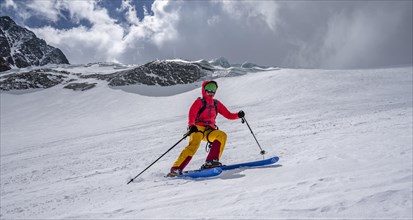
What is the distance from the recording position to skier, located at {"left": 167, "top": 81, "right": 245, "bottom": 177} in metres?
6.10

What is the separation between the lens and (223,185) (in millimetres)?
4121

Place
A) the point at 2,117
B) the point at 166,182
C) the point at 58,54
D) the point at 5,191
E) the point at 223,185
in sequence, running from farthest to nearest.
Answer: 1. the point at 58,54
2. the point at 2,117
3. the point at 5,191
4. the point at 166,182
5. the point at 223,185

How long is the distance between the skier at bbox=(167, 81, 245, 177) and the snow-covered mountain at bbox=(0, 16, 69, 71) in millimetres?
160318

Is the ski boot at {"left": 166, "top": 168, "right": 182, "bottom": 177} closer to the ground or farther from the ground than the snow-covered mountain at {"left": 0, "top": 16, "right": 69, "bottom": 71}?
closer to the ground

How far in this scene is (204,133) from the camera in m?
6.47

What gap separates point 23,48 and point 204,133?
595 ft

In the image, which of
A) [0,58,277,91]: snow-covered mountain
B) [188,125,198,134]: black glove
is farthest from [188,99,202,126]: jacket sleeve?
[0,58,277,91]: snow-covered mountain

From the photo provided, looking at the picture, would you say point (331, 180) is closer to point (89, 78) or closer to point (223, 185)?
point (223, 185)

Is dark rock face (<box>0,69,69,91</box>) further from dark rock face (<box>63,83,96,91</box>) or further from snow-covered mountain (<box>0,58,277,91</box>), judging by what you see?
dark rock face (<box>63,83,96,91</box>)

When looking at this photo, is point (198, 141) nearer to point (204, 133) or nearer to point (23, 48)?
point (204, 133)

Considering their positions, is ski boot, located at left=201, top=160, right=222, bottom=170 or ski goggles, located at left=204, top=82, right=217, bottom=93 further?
ski goggles, located at left=204, top=82, right=217, bottom=93

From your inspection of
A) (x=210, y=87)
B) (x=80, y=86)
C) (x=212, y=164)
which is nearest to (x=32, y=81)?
(x=80, y=86)

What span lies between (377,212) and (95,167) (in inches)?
311

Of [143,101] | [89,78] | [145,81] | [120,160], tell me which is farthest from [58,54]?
[120,160]
